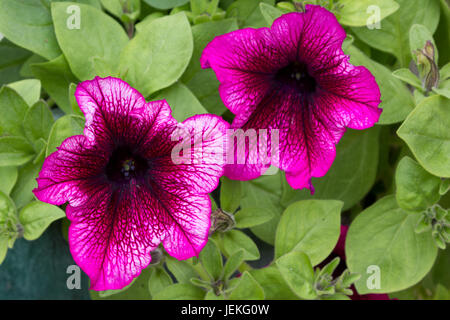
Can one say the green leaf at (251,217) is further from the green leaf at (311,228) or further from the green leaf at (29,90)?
the green leaf at (29,90)

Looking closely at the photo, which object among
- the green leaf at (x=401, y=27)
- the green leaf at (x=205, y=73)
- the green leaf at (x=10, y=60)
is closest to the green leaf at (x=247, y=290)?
the green leaf at (x=205, y=73)

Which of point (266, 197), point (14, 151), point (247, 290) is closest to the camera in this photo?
point (247, 290)

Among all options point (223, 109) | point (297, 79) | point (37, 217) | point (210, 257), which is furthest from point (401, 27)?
point (37, 217)

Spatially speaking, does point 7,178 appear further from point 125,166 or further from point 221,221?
point 221,221

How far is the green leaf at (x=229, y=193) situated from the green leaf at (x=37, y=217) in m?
0.30

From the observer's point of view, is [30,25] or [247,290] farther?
[30,25]

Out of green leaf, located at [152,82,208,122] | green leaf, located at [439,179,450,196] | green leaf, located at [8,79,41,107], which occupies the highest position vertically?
green leaf, located at [152,82,208,122]

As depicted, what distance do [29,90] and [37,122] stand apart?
8 centimetres

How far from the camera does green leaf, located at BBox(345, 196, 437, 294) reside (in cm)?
93

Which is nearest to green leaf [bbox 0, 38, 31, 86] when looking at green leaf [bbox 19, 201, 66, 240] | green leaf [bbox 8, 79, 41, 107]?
green leaf [bbox 8, 79, 41, 107]

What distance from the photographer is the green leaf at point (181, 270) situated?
93 centimetres

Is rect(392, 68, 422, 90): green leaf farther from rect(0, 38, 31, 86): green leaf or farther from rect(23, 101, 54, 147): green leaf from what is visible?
rect(0, 38, 31, 86): green leaf

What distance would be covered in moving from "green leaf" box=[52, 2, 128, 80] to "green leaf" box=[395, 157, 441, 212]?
58 centimetres

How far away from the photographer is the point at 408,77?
35.3 inches
